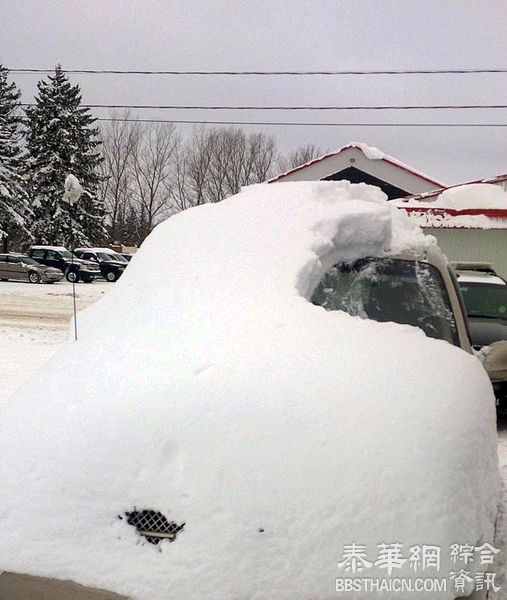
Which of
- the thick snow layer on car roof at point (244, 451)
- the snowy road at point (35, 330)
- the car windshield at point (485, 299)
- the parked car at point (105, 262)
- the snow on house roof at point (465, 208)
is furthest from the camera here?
the parked car at point (105, 262)

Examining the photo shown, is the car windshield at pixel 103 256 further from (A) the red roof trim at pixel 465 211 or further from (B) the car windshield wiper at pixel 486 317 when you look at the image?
(B) the car windshield wiper at pixel 486 317

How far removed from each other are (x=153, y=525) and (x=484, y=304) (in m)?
7.14

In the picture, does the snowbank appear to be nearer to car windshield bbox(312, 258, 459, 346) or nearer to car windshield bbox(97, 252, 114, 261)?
car windshield bbox(312, 258, 459, 346)

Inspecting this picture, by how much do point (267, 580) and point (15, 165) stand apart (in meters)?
38.8

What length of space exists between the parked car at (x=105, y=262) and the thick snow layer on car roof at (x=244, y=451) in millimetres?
28600

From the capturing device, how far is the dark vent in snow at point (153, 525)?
188 cm

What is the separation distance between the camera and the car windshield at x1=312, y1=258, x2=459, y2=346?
317cm

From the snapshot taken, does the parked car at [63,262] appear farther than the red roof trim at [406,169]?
Yes

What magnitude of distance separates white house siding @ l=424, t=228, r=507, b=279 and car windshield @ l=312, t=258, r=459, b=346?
37.5 ft

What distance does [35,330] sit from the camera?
13.4 m

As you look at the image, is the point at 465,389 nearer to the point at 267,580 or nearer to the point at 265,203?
the point at 267,580

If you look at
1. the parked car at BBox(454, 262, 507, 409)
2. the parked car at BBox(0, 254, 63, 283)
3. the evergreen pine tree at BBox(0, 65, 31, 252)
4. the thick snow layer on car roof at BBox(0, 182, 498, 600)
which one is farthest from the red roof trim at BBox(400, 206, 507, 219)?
the evergreen pine tree at BBox(0, 65, 31, 252)

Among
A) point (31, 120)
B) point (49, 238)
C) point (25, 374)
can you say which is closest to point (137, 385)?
point (25, 374)

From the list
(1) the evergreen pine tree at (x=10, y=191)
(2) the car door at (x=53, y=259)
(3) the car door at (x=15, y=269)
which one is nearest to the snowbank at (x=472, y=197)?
(3) the car door at (x=15, y=269)
